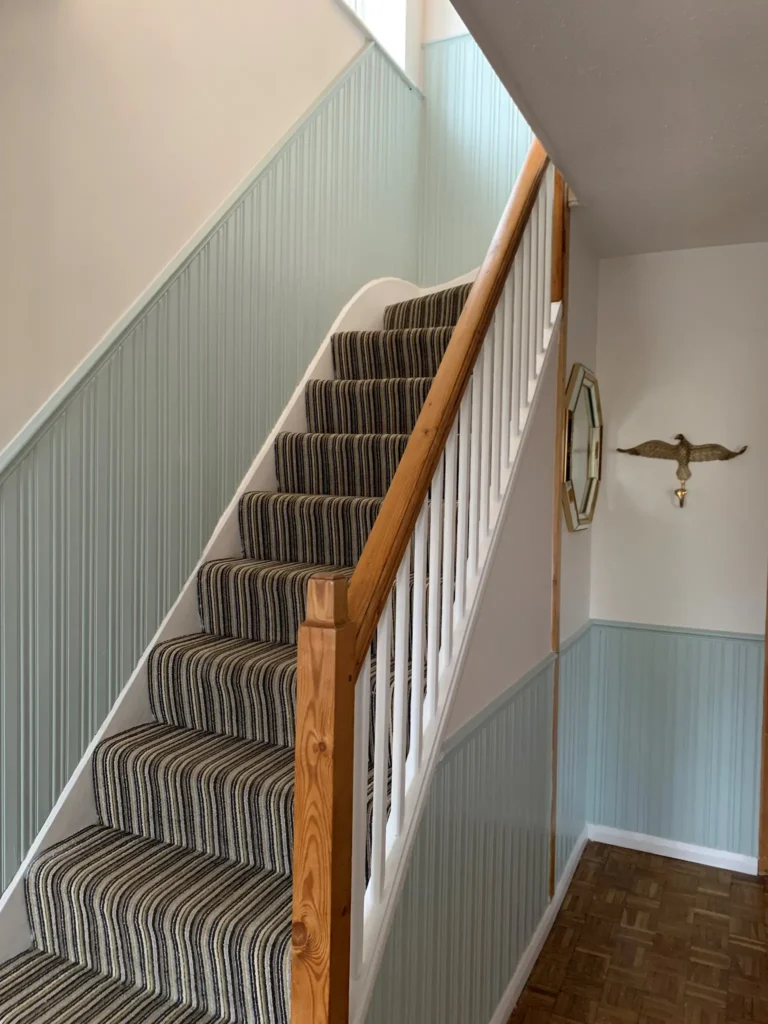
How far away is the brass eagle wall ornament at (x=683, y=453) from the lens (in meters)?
3.11

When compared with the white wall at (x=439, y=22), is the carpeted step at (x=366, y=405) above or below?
below

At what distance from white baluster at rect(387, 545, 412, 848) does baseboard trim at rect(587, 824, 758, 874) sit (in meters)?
2.13

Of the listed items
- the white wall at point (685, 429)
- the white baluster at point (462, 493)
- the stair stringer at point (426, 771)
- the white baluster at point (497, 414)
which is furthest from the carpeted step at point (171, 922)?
the white wall at point (685, 429)

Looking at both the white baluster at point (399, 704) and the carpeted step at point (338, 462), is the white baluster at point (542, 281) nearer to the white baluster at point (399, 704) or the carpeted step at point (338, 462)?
the carpeted step at point (338, 462)

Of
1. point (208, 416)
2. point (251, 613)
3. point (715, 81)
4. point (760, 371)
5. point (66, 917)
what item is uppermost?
point (715, 81)

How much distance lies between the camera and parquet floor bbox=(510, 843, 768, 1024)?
2305 millimetres

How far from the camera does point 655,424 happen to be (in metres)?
3.24

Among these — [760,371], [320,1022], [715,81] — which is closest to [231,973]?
[320,1022]

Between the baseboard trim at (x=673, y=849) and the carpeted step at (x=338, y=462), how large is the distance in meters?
1.88

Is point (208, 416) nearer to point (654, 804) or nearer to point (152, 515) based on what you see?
point (152, 515)

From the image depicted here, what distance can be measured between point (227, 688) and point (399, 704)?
2.35 feet

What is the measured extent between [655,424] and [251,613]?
190 cm

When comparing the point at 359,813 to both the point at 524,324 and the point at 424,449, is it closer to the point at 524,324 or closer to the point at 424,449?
the point at 424,449

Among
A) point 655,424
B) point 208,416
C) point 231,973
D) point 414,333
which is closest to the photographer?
point 231,973
